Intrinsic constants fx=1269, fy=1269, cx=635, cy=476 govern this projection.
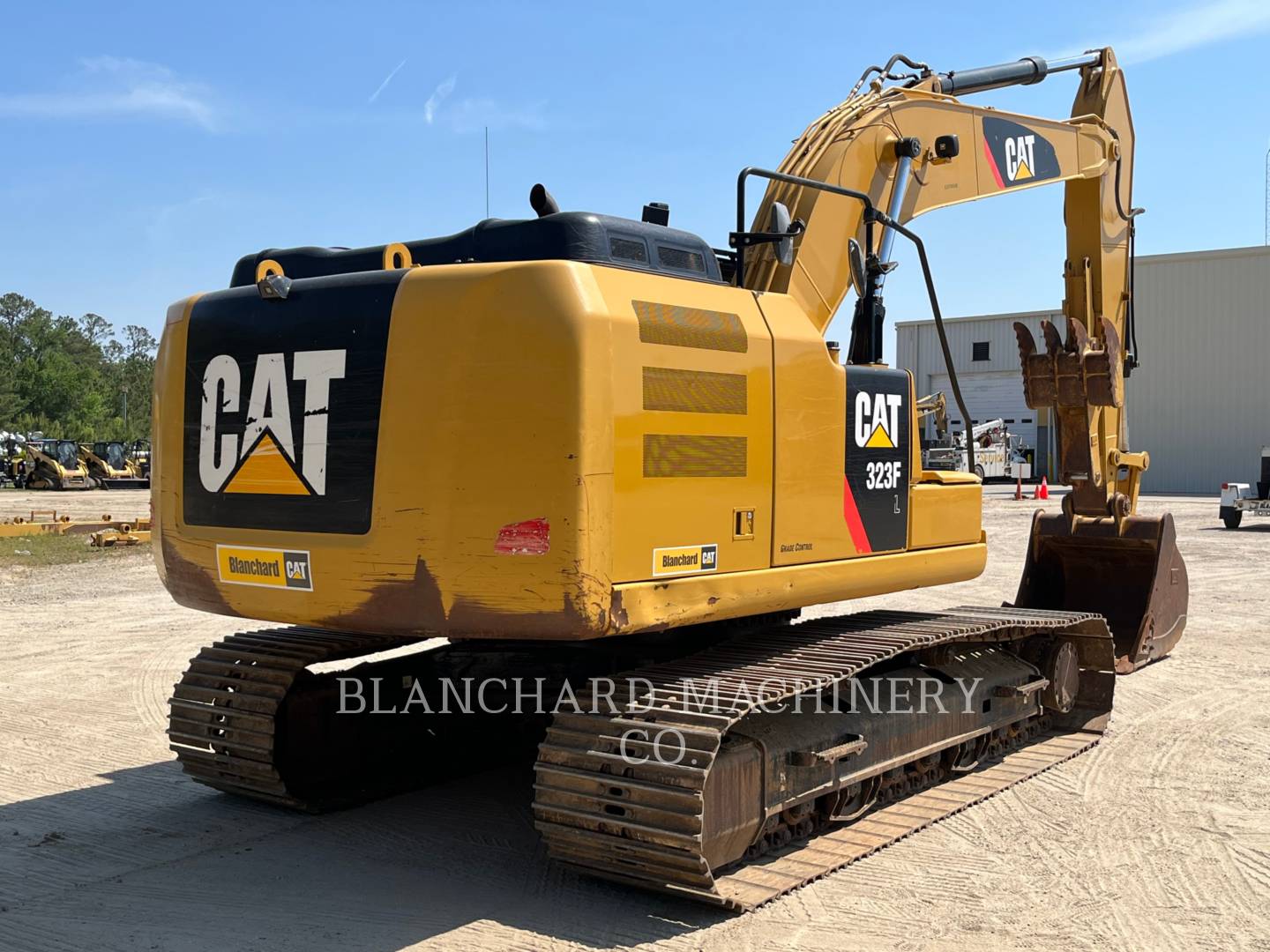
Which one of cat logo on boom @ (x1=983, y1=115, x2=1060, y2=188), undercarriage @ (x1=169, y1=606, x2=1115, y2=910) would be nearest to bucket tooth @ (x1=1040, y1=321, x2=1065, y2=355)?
cat logo on boom @ (x1=983, y1=115, x2=1060, y2=188)

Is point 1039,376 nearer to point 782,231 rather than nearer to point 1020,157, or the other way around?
point 1020,157

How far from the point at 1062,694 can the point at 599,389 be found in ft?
15.0

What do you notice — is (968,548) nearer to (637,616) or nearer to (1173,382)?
(637,616)

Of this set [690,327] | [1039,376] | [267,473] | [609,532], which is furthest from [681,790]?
[1039,376]

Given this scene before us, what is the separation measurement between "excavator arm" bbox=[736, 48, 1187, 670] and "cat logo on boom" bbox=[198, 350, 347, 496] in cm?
327

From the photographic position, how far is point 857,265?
605cm

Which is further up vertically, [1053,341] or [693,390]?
[1053,341]

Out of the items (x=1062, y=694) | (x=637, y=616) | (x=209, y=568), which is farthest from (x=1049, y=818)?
(x=209, y=568)

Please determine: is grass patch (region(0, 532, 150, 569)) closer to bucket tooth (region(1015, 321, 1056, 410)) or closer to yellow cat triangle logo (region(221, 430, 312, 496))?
bucket tooth (region(1015, 321, 1056, 410))

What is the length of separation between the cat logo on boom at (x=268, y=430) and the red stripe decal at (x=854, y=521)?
233 cm

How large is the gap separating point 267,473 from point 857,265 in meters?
2.88

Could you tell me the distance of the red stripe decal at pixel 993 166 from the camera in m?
8.18

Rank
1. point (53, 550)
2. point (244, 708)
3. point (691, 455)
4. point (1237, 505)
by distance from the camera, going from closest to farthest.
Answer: point (691, 455) → point (244, 708) → point (53, 550) → point (1237, 505)

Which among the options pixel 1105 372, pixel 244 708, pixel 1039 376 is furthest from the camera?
pixel 1039 376
